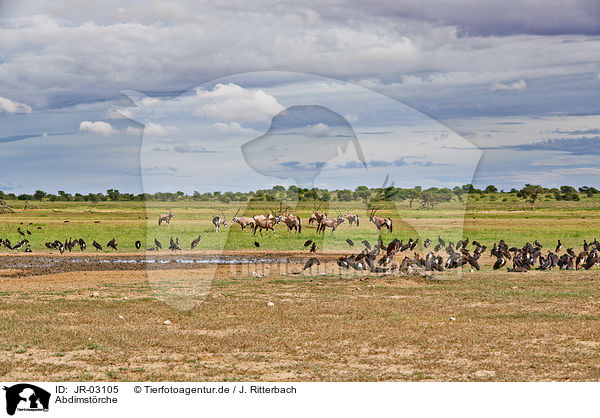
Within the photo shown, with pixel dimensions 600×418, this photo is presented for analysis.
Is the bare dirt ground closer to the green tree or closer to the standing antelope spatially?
the standing antelope

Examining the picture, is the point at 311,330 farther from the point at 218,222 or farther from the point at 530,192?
the point at 530,192

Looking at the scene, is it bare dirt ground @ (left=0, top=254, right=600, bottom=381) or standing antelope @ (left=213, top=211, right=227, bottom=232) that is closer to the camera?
bare dirt ground @ (left=0, top=254, right=600, bottom=381)

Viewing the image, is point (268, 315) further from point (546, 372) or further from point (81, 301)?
point (546, 372)

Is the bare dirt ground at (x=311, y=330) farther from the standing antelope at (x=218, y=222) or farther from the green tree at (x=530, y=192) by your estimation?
the green tree at (x=530, y=192)

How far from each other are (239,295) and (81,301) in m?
3.36

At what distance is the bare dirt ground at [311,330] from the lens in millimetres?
7531

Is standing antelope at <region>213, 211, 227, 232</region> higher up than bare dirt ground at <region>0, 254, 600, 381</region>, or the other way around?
standing antelope at <region>213, 211, 227, 232</region>

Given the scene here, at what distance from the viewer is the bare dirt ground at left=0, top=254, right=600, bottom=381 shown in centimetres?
753
